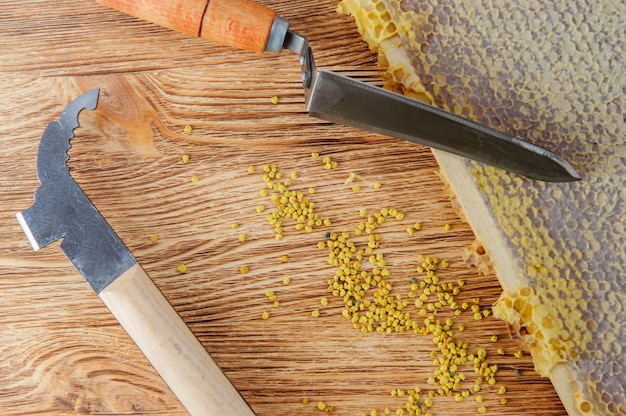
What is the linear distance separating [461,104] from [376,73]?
238mm

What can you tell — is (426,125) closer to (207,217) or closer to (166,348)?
(207,217)

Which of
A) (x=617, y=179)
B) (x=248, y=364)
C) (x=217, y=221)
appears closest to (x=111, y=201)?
(x=217, y=221)

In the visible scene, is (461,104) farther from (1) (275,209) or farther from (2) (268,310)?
(2) (268,310)

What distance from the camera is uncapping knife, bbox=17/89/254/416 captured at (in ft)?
3.82

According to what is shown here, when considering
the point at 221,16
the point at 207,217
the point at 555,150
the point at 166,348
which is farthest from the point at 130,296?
the point at 555,150

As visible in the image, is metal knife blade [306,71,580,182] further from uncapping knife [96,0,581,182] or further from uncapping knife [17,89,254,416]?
uncapping knife [17,89,254,416]

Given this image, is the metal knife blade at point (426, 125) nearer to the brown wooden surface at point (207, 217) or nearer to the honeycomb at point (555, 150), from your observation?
the honeycomb at point (555, 150)

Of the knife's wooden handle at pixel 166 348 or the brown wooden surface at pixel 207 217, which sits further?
the brown wooden surface at pixel 207 217

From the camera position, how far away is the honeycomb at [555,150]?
1.17 m

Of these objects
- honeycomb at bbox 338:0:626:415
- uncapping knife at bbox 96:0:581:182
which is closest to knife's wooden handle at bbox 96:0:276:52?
uncapping knife at bbox 96:0:581:182

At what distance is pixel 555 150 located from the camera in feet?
3.92

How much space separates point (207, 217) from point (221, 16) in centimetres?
43

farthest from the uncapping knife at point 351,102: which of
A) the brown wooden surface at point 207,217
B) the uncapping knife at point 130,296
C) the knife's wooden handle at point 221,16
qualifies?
the uncapping knife at point 130,296

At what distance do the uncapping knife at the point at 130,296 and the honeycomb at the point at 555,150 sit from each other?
1.89 ft
